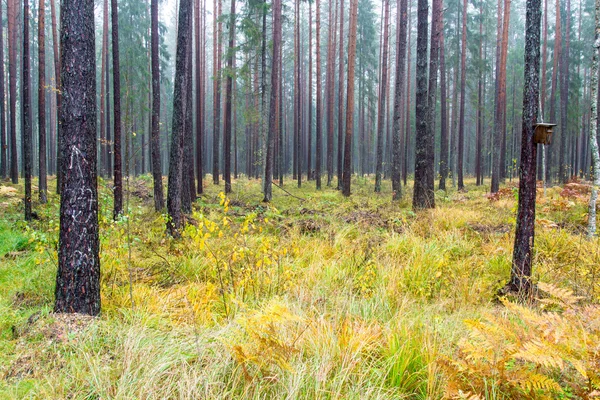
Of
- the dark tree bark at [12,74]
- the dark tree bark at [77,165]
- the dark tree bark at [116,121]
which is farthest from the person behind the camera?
the dark tree bark at [12,74]

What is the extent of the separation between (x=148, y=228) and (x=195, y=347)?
672 centimetres

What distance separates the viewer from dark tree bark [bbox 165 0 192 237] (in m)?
7.93

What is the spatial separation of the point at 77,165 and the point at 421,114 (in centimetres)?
878

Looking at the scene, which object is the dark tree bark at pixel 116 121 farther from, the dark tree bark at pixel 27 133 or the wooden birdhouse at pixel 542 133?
the wooden birdhouse at pixel 542 133

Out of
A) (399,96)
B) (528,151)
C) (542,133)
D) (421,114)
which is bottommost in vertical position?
(528,151)

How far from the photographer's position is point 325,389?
2.44m

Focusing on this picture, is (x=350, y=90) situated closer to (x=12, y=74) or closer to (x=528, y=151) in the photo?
(x=528, y=151)

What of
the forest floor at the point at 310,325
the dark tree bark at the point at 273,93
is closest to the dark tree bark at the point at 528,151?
the forest floor at the point at 310,325

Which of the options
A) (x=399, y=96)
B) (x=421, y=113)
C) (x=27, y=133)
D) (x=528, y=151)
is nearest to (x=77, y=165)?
(x=528, y=151)

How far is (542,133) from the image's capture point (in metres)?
4.31

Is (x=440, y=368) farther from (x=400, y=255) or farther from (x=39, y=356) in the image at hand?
(x=400, y=255)

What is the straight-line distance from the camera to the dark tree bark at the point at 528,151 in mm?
4438

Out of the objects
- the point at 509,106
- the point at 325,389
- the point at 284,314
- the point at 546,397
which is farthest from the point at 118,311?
the point at 509,106

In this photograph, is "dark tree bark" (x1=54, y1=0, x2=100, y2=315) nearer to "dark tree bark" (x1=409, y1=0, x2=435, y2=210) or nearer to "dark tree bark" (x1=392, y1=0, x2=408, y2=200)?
"dark tree bark" (x1=409, y1=0, x2=435, y2=210)
